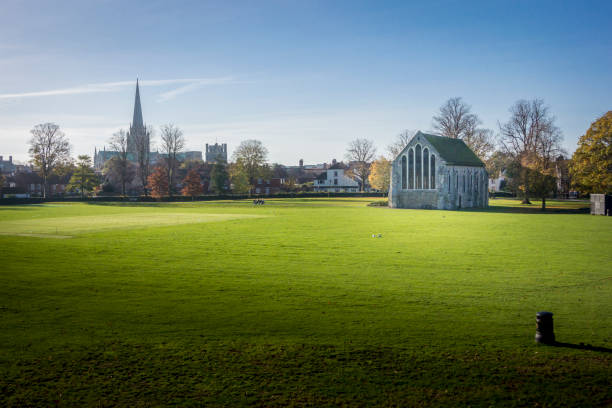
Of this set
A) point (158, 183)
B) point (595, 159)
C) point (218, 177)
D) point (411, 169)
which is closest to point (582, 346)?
point (595, 159)

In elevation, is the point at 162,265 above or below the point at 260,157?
below

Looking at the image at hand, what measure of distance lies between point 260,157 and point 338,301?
9796 cm

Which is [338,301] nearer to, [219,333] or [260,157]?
[219,333]

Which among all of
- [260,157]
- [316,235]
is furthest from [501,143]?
[316,235]

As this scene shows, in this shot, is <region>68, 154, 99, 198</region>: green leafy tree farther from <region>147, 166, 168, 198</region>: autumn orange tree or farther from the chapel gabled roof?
the chapel gabled roof

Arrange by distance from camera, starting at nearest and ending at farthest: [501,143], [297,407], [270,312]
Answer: [297,407] < [270,312] < [501,143]

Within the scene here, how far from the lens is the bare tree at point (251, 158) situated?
107 m

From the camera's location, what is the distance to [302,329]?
9.14 metres

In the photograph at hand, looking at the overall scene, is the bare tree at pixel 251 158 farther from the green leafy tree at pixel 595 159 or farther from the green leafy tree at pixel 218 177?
the green leafy tree at pixel 595 159

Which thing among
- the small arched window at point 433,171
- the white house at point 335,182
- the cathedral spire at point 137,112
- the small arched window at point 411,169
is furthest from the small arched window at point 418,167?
the cathedral spire at point 137,112

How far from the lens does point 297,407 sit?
20.1ft

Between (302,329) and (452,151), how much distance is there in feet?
204

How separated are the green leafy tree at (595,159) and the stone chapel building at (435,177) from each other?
1455cm

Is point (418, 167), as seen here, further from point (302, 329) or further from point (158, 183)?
point (302, 329)
